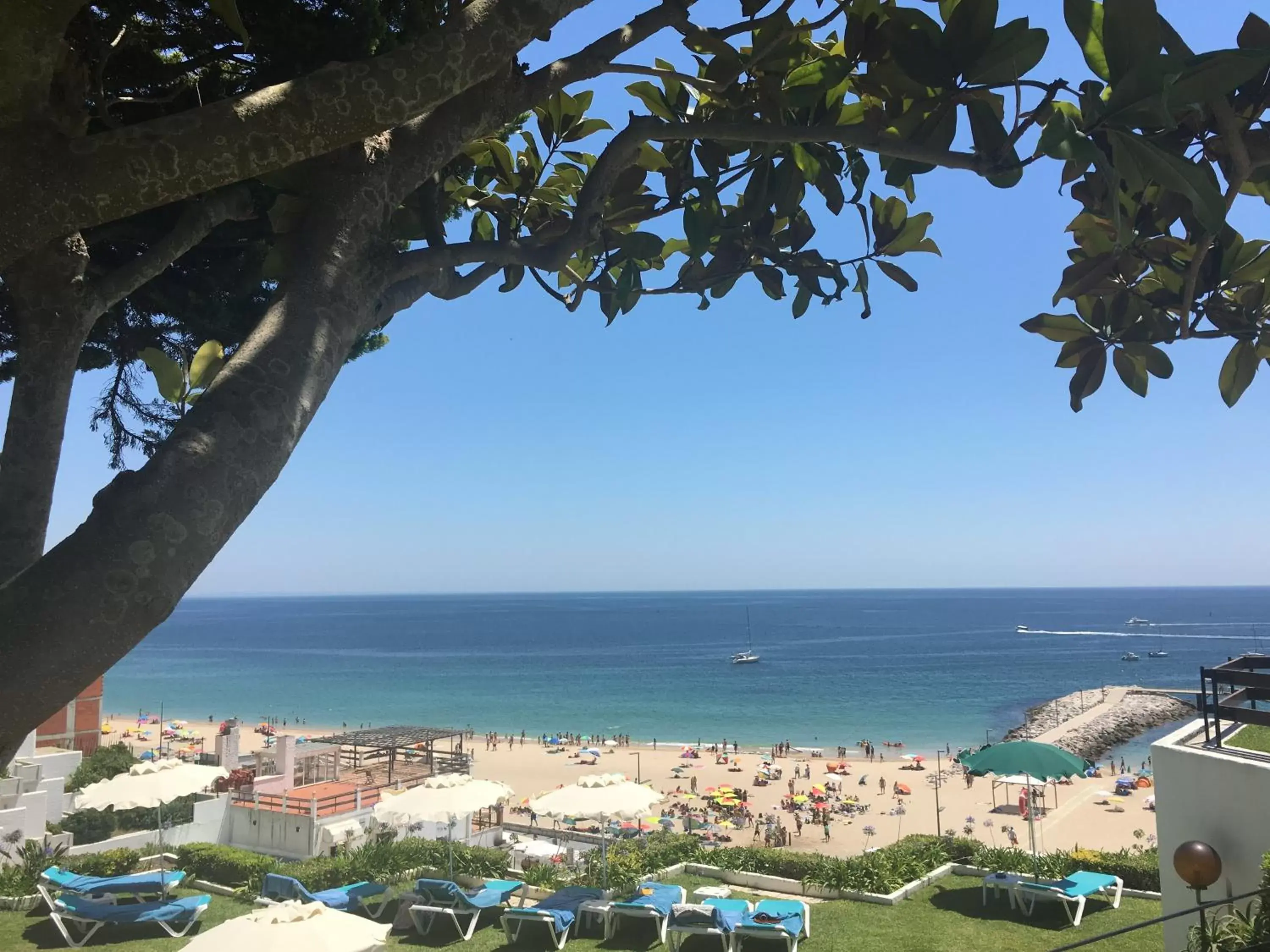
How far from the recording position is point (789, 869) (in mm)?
12852

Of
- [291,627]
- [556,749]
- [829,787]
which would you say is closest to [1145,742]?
[829,787]

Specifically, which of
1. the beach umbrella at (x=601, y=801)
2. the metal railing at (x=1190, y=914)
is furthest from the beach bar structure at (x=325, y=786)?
the metal railing at (x=1190, y=914)

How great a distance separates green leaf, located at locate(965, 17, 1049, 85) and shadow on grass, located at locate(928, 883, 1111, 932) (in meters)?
10.7

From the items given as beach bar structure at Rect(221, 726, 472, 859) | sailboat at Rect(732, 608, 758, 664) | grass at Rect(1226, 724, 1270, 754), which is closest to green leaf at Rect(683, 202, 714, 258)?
grass at Rect(1226, 724, 1270, 754)

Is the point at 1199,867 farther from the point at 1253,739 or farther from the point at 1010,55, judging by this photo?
the point at 1010,55

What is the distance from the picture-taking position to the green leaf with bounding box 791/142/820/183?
3.17 meters

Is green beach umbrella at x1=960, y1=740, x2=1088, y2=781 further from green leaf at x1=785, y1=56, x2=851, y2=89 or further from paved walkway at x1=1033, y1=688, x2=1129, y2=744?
paved walkway at x1=1033, y1=688, x2=1129, y2=744

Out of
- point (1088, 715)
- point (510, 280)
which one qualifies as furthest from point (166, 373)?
point (1088, 715)

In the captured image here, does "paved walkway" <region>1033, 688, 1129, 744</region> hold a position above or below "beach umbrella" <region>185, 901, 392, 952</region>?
below

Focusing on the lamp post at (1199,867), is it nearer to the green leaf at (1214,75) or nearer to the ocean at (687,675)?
the green leaf at (1214,75)

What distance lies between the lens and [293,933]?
23.8 ft

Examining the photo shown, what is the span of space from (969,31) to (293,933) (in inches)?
315

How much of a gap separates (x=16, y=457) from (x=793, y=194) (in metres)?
2.68

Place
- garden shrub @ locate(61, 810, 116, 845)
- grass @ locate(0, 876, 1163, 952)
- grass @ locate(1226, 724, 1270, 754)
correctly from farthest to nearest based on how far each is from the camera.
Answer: garden shrub @ locate(61, 810, 116, 845)
grass @ locate(0, 876, 1163, 952)
grass @ locate(1226, 724, 1270, 754)
